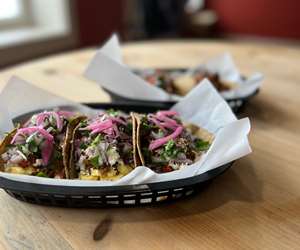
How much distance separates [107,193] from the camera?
25.5 inches

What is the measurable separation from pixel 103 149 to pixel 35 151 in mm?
132

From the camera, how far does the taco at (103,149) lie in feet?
2.31

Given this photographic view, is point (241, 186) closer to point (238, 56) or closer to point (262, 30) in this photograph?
point (238, 56)

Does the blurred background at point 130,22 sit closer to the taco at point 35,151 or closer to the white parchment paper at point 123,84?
the white parchment paper at point 123,84

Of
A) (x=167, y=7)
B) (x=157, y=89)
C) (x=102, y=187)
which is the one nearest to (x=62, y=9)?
(x=167, y=7)

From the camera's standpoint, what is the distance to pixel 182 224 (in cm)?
68

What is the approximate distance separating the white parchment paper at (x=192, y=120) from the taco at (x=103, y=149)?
5cm

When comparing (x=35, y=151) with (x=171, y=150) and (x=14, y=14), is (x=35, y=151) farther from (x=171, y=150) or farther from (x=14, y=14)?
(x=14, y=14)

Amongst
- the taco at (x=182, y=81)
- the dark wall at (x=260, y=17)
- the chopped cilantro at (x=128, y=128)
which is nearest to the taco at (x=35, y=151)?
the chopped cilantro at (x=128, y=128)

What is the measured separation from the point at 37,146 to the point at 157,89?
53 centimetres

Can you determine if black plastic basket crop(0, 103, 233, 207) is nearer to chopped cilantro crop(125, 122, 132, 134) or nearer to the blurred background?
chopped cilantro crop(125, 122, 132, 134)

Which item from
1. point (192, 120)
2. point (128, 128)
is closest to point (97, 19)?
point (192, 120)

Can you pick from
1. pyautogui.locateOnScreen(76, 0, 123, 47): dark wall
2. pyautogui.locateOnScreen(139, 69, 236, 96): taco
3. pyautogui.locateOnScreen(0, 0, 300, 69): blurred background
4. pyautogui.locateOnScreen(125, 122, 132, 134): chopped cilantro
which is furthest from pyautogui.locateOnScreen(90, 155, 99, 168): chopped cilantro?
pyautogui.locateOnScreen(76, 0, 123, 47): dark wall

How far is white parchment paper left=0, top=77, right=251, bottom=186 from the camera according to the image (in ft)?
2.16
